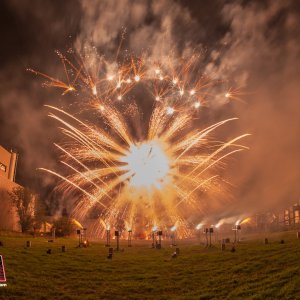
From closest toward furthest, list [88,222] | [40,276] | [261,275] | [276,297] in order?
[276,297] → [261,275] → [40,276] → [88,222]

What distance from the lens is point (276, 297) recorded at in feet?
54.9

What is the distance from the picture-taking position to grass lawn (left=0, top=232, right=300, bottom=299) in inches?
766

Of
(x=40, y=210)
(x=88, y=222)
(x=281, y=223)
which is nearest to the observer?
(x=40, y=210)

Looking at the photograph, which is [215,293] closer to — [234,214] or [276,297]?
[276,297]

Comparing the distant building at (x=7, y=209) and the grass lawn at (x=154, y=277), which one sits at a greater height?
the distant building at (x=7, y=209)

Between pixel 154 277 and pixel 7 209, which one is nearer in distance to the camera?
pixel 154 277

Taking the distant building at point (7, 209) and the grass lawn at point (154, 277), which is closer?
the grass lawn at point (154, 277)

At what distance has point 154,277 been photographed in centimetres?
2541

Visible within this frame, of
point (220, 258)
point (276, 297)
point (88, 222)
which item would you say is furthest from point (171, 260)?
point (88, 222)

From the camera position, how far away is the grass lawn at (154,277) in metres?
19.5

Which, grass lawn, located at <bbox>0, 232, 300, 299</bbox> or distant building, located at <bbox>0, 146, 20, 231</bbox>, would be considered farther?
distant building, located at <bbox>0, 146, 20, 231</bbox>

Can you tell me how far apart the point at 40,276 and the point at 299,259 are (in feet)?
57.2

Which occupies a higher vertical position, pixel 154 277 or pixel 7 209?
→ pixel 7 209

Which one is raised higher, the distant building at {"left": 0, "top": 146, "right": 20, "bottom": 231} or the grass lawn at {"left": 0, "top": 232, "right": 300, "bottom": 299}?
the distant building at {"left": 0, "top": 146, "right": 20, "bottom": 231}
